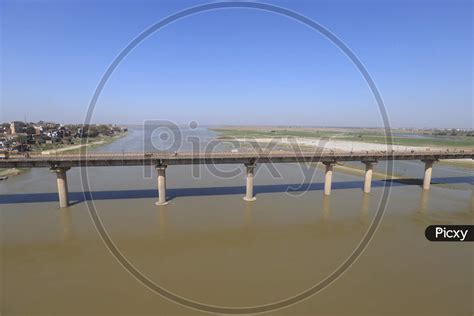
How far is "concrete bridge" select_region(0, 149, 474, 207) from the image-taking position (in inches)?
905

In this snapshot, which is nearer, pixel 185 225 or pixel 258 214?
pixel 185 225

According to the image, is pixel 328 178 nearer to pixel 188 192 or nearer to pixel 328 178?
pixel 328 178

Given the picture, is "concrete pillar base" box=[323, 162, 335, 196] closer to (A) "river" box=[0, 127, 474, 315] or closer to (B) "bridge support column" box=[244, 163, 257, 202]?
(A) "river" box=[0, 127, 474, 315]

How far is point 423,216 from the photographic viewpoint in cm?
2258

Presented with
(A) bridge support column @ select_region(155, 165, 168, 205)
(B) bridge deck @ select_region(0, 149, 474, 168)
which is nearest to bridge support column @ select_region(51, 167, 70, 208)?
(B) bridge deck @ select_region(0, 149, 474, 168)

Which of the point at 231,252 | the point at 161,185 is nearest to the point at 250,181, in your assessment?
the point at 161,185

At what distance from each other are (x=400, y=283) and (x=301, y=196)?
15.1 meters

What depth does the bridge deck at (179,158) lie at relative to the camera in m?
A: 22.9

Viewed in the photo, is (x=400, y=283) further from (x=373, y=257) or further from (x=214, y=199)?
(x=214, y=199)

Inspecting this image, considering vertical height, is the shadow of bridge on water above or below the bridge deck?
below

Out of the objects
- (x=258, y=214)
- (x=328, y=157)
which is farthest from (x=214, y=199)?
(x=328, y=157)

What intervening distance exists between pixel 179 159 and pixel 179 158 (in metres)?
0.11

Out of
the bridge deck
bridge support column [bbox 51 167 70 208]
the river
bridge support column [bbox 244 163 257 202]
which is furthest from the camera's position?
bridge support column [bbox 244 163 257 202]

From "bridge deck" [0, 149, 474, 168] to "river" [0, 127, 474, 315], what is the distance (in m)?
4.18
